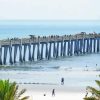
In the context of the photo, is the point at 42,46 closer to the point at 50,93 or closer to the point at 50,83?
the point at 50,83

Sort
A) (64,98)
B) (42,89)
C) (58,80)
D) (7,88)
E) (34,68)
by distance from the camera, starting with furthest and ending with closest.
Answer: (34,68)
(58,80)
(42,89)
(64,98)
(7,88)

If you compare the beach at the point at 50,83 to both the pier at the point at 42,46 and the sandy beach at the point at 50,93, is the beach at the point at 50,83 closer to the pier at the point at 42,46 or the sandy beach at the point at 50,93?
the sandy beach at the point at 50,93

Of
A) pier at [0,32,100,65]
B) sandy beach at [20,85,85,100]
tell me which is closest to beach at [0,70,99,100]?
sandy beach at [20,85,85,100]

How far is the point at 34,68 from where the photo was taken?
7025 cm

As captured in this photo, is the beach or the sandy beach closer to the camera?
the sandy beach

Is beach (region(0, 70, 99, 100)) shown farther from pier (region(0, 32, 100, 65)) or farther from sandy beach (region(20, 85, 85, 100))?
pier (region(0, 32, 100, 65))

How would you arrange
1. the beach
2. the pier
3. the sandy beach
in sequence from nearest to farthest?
the sandy beach < the beach < the pier

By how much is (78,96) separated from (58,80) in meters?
12.8

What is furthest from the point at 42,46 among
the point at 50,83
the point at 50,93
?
the point at 50,93

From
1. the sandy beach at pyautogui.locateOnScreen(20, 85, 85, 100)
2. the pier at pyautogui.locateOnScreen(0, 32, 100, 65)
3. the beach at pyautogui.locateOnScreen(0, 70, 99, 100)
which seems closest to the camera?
the sandy beach at pyautogui.locateOnScreen(20, 85, 85, 100)

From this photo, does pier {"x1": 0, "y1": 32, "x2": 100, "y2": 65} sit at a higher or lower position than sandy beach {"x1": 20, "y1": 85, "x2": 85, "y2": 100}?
higher

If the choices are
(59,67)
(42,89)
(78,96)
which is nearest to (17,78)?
(42,89)

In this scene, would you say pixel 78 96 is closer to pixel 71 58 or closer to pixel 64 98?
pixel 64 98

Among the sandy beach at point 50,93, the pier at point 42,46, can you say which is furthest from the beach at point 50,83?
the pier at point 42,46
